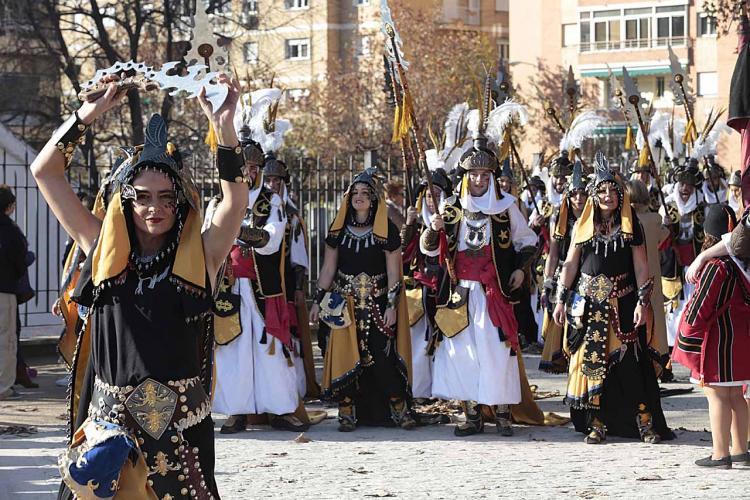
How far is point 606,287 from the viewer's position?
9531mm

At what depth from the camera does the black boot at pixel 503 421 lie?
1008 cm

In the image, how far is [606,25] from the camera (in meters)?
52.2

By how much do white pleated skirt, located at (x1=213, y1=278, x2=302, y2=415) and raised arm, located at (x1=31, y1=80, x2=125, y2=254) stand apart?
5.24m

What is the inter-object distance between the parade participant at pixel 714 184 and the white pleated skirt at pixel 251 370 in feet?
23.5

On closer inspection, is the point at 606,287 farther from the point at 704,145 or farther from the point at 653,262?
the point at 704,145

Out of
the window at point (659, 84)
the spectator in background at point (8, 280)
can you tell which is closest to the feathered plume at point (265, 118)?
the spectator in background at point (8, 280)

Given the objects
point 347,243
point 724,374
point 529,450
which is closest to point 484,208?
point 347,243

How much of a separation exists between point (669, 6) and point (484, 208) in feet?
141

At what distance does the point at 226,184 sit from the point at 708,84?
4743 cm

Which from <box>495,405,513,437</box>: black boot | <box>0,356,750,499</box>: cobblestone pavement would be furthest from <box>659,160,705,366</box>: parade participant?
<box>495,405,513,437</box>: black boot

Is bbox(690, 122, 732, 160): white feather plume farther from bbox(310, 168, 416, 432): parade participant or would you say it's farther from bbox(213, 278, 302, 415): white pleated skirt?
bbox(213, 278, 302, 415): white pleated skirt

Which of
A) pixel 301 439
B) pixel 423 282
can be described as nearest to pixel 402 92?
pixel 423 282

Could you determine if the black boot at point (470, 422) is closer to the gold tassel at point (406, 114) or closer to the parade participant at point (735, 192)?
the gold tassel at point (406, 114)

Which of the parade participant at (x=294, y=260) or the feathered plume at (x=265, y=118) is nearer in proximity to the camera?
the parade participant at (x=294, y=260)
